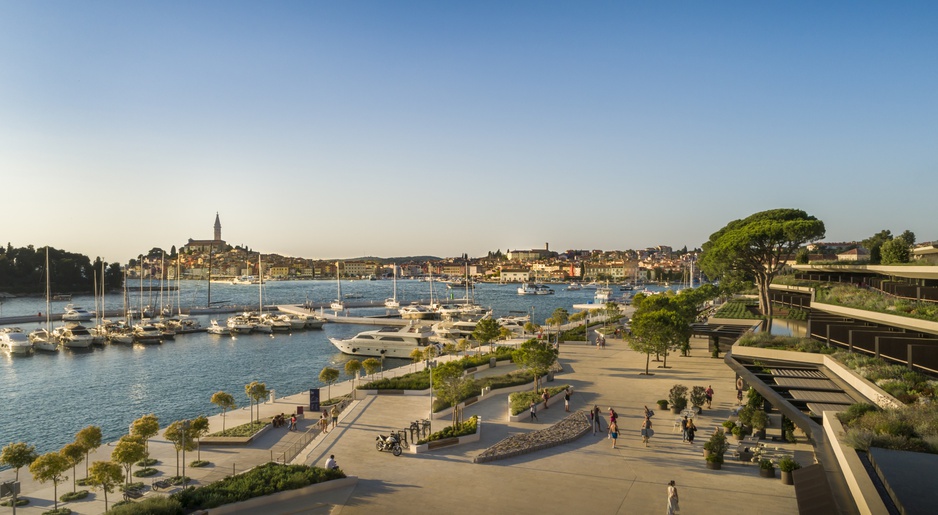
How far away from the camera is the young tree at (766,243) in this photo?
34.2 m

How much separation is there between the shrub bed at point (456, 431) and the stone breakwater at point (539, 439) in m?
1.05

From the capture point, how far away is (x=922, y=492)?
6883mm

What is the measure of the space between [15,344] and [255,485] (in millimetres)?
46866

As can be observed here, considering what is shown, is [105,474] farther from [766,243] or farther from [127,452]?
[766,243]

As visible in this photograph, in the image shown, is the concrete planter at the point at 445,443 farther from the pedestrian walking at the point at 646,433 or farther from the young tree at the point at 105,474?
the young tree at the point at 105,474

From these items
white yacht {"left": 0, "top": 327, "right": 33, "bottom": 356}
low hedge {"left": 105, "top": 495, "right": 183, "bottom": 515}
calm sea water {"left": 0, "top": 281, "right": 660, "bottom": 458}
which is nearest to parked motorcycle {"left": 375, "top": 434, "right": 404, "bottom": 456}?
low hedge {"left": 105, "top": 495, "right": 183, "bottom": 515}

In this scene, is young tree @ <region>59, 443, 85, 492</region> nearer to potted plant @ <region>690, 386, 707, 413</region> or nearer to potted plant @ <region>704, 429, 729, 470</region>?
potted plant @ <region>704, 429, 729, 470</region>

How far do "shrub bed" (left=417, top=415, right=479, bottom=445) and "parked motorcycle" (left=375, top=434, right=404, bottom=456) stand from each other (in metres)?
0.56

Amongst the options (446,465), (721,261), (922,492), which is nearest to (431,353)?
(446,465)

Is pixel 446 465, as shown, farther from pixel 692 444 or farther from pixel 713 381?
pixel 713 381

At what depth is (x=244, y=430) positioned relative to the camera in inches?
781

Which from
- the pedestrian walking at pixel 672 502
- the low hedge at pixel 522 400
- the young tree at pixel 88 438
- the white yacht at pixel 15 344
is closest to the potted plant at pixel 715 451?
the pedestrian walking at pixel 672 502

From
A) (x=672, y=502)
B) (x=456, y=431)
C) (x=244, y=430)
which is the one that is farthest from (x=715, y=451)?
(x=244, y=430)

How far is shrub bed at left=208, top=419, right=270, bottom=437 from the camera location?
19.5 m
